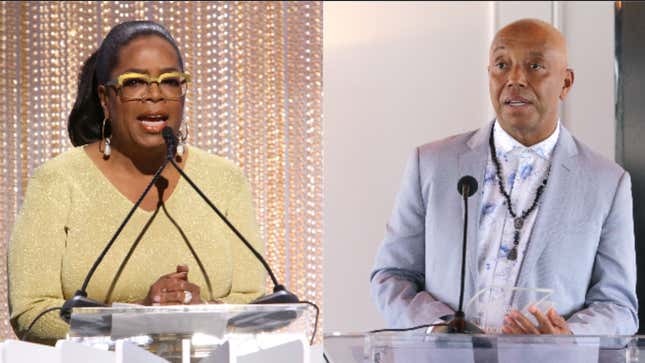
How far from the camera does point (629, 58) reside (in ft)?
10.9

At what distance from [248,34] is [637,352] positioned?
222 centimetres

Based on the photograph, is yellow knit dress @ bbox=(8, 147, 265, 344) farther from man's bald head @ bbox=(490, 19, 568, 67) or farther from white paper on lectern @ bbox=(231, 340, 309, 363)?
white paper on lectern @ bbox=(231, 340, 309, 363)

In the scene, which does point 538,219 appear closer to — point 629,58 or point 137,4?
point 629,58

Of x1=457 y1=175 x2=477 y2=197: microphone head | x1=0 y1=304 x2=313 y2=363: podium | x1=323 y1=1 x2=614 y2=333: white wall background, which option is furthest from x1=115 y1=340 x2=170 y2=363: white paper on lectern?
x1=323 y1=1 x2=614 y2=333: white wall background

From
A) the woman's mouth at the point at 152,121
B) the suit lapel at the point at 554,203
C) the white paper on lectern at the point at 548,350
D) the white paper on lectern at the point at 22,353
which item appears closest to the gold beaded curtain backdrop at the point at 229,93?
the woman's mouth at the point at 152,121

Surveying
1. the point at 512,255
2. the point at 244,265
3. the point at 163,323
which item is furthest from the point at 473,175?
the point at 163,323

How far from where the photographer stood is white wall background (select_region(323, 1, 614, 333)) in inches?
134

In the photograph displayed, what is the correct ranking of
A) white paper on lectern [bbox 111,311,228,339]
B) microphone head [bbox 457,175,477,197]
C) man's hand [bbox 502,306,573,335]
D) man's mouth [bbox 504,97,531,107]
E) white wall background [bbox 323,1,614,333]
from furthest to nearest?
white wall background [bbox 323,1,614,333] → man's mouth [bbox 504,97,531,107] → microphone head [bbox 457,175,477,197] → man's hand [bbox 502,306,573,335] → white paper on lectern [bbox 111,311,228,339]

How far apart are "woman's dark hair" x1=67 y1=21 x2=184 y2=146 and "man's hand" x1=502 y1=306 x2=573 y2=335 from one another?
1.08 metres

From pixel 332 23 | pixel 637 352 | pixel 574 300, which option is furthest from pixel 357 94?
pixel 637 352

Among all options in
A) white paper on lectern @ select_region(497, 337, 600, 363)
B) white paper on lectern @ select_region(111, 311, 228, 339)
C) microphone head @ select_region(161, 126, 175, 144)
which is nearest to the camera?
white paper on lectern @ select_region(497, 337, 600, 363)

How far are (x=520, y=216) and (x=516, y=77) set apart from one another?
0.34 m

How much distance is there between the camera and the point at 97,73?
2848 mm

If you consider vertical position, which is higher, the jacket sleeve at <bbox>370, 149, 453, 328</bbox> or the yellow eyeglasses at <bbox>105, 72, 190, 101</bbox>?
the yellow eyeglasses at <bbox>105, 72, 190, 101</bbox>
